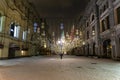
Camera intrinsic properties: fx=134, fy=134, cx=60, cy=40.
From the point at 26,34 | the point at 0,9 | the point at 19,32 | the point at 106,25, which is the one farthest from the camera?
the point at 26,34

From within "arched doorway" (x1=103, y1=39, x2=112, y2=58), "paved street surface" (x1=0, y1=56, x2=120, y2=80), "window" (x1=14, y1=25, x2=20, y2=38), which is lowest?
"paved street surface" (x1=0, y1=56, x2=120, y2=80)

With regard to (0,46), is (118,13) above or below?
above

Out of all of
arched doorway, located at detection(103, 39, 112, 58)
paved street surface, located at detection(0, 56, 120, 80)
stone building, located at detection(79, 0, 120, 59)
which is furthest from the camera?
arched doorway, located at detection(103, 39, 112, 58)

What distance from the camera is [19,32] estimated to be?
109 ft

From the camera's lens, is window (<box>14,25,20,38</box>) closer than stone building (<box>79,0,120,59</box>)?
No

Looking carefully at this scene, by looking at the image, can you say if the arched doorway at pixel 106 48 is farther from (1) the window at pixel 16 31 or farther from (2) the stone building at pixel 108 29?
(1) the window at pixel 16 31

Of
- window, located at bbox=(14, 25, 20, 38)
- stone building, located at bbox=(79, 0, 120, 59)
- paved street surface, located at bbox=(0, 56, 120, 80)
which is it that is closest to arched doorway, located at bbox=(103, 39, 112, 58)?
stone building, located at bbox=(79, 0, 120, 59)

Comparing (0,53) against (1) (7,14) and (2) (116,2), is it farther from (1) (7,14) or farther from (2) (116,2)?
(2) (116,2)

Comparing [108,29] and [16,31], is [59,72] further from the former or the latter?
[16,31]

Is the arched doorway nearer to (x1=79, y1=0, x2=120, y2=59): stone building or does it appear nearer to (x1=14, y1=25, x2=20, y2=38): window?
(x1=79, y1=0, x2=120, y2=59): stone building

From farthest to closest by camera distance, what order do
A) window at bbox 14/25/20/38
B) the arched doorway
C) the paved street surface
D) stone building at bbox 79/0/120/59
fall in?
window at bbox 14/25/20/38 < the arched doorway < stone building at bbox 79/0/120/59 < the paved street surface

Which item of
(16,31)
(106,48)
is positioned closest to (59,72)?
(106,48)

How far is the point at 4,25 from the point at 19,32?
9.00 m

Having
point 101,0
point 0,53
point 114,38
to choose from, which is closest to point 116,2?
point 114,38
